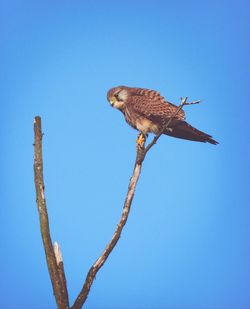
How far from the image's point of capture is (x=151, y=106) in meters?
4.57

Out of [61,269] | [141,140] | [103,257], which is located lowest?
[61,269]

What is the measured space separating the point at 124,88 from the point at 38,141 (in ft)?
5.36

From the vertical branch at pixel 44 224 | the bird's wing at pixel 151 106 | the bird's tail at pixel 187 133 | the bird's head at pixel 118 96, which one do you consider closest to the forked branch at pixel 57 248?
the vertical branch at pixel 44 224

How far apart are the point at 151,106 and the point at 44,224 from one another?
70.6 inches

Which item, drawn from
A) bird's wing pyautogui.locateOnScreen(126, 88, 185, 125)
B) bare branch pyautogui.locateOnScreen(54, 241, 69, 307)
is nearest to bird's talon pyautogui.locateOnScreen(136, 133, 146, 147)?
bird's wing pyautogui.locateOnScreen(126, 88, 185, 125)

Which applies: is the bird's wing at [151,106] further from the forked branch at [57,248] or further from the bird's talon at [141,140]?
the forked branch at [57,248]

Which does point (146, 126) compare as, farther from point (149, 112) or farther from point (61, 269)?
point (61, 269)

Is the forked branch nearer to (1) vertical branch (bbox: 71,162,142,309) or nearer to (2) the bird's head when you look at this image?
(1) vertical branch (bbox: 71,162,142,309)

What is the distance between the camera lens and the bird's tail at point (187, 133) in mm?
4250

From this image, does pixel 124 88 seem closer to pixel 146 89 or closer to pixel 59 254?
pixel 146 89

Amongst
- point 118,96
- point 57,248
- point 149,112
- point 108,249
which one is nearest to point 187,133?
point 149,112

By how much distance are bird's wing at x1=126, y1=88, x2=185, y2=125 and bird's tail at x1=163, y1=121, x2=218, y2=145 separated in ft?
0.26

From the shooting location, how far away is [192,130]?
4.30 meters

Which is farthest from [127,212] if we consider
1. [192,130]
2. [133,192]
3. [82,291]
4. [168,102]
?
[168,102]
